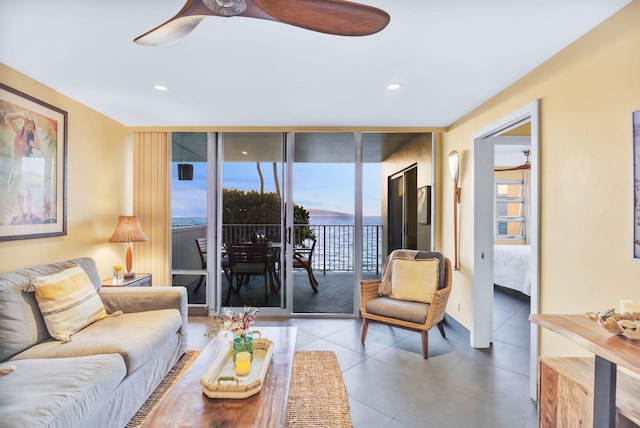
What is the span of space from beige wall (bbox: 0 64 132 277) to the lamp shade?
0.20 meters

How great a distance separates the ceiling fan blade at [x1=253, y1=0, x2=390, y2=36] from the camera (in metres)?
1.19

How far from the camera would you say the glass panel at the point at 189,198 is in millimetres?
3959

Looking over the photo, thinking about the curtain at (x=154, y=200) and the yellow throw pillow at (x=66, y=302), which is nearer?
the yellow throw pillow at (x=66, y=302)

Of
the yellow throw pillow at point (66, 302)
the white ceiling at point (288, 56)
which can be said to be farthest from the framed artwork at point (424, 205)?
the yellow throw pillow at point (66, 302)

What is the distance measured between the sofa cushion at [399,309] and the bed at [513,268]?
2.34 m

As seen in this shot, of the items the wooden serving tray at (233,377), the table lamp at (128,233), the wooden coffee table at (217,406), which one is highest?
the table lamp at (128,233)

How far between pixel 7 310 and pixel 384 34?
9.50 ft

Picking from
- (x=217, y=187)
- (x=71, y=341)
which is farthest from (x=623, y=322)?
(x=217, y=187)

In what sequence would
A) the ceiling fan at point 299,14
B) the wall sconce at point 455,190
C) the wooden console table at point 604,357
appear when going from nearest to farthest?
the wooden console table at point 604,357
the ceiling fan at point 299,14
the wall sconce at point 455,190

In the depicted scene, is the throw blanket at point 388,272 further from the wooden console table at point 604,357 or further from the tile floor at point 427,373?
the wooden console table at point 604,357

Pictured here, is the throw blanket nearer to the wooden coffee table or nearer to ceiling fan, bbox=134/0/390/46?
the wooden coffee table

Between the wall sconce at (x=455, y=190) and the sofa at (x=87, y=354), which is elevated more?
the wall sconce at (x=455, y=190)

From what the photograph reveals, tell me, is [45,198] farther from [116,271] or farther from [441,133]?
[441,133]

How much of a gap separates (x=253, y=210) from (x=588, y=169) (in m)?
3.28
